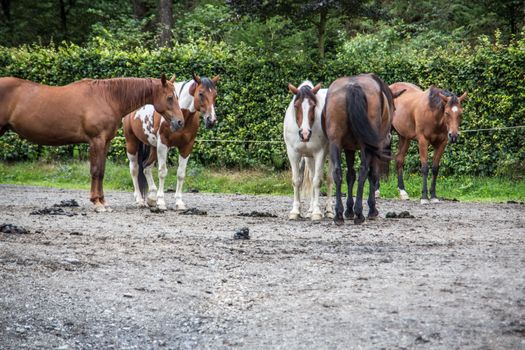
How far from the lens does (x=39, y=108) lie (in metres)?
13.5

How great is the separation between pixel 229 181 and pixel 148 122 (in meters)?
5.36

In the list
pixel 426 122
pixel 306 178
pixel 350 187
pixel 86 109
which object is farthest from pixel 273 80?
pixel 350 187

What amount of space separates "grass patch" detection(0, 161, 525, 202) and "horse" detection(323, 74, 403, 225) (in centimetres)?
569

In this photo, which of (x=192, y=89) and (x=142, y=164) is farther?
(x=142, y=164)

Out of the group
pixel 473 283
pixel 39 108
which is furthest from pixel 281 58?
pixel 473 283

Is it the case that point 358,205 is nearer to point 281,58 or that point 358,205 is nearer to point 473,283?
point 473,283

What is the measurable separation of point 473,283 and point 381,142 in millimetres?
4991

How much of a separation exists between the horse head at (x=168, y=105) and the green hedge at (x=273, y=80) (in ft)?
21.4

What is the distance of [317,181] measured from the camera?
40.8ft

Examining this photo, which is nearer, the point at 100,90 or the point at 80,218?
the point at 80,218

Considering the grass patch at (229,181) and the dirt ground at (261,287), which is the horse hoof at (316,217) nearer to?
the dirt ground at (261,287)

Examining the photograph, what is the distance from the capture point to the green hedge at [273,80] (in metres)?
18.5

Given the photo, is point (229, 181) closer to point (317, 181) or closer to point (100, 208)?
point (100, 208)

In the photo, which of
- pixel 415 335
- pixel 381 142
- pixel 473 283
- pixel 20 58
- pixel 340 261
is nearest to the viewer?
pixel 415 335
